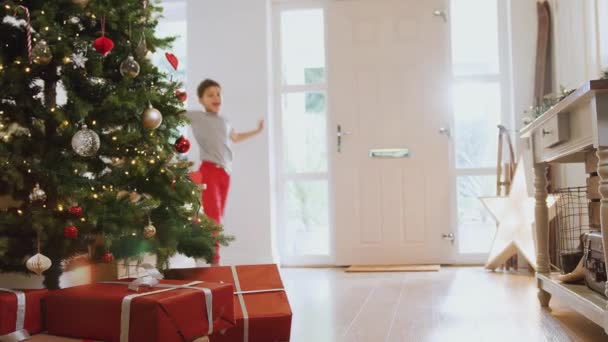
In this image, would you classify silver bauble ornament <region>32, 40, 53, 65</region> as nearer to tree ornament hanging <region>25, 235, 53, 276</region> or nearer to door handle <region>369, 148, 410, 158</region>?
tree ornament hanging <region>25, 235, 53, 276</region>

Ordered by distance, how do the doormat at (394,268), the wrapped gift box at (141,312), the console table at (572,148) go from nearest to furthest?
1. the wrapped gift box at (141,312)
2. the console table at (572,148)
3. the doormat at (394,268)

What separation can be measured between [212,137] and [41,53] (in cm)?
211

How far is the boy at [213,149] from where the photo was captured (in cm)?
Result: 395

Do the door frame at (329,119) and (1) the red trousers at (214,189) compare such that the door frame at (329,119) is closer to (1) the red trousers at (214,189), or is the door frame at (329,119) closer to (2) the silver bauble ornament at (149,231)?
(1) the red trousers at (214,189)

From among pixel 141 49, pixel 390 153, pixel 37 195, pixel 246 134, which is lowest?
pixel 37 195

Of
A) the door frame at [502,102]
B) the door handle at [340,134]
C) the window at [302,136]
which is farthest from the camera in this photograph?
the window at [302,136]

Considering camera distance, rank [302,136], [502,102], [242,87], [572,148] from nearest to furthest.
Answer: [572,148] < [502,102] < [242,87] < [302,136]

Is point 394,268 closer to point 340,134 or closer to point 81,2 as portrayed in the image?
point 340,134

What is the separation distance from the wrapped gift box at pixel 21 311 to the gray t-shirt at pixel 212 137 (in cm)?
225

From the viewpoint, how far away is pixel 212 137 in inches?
158

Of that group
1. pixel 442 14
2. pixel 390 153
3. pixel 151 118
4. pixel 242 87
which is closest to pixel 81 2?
pixel 151 118

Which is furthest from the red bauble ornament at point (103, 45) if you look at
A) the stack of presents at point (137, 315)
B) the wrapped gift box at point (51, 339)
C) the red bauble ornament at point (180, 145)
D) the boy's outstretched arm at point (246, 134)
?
the boy's outstretched arm at point (246, 134)

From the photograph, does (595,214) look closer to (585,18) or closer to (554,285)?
(554,285)

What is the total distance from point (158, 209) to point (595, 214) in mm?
1861
